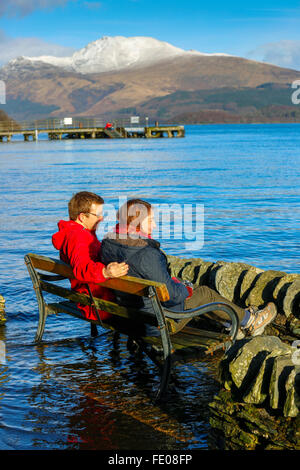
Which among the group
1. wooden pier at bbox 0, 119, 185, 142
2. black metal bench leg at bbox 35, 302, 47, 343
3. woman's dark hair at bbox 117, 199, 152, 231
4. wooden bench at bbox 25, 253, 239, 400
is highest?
wooden pier at bbox 0, 119, 185, 142

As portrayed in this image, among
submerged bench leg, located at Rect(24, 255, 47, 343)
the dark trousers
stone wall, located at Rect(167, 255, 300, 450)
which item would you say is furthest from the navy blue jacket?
submerged bench leg, located at Rect(24, 255, 47, 343)

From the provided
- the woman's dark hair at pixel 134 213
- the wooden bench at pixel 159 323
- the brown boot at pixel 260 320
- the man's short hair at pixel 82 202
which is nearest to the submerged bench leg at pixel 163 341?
the wooden bench at pixel 159 323

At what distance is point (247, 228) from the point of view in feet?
60.0

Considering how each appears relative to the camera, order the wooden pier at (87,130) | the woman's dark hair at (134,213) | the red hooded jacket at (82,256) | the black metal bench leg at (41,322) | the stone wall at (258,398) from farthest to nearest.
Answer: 1. the wooden pier at (87,130)
2. the black metal bench leg at (41,322)
3. the red hooded jacket at (82,256)
4. the woman's dark hair at (134,213)
5. the stone wall at (258,398)

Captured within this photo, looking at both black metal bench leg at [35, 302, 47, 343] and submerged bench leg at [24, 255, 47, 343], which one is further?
black metal bench leg at [35, 302, 47, 343]

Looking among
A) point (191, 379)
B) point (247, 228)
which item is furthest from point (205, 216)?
point (191, 379)

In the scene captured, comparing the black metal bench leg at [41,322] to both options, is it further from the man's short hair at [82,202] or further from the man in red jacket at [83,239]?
the man's short hair at [82,202]

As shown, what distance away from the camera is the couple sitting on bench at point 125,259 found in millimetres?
5031

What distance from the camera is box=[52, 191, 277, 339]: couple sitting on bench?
5.03 m

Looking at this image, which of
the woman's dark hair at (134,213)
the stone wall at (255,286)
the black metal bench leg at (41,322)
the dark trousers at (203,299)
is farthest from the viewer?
the black metal bench leg at (41,322)

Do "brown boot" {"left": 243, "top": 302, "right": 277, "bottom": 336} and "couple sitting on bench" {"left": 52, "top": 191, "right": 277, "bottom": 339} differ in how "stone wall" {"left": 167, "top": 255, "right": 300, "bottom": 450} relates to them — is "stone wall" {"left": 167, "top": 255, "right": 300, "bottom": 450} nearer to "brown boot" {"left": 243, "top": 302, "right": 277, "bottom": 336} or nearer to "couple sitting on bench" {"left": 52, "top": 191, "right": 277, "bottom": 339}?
"couple sitting on bench" {"left": 52, "top": 191, "right": 277, "bottom": 339}

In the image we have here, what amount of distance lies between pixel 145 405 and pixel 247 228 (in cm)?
1345

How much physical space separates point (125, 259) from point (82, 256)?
644mm

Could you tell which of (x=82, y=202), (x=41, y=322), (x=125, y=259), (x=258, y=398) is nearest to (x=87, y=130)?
(x=41, y=322)
